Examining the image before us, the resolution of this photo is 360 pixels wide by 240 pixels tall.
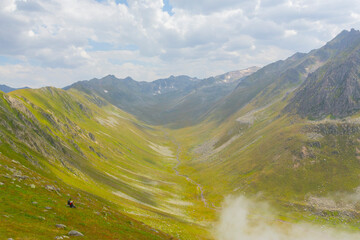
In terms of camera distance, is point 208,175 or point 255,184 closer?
point 255,184

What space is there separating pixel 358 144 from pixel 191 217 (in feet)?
340

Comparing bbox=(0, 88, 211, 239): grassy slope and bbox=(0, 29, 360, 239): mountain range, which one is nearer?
bbox=(0, 29, 360, 239): mountain range

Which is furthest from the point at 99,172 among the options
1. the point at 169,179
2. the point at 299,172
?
the point at 299,172

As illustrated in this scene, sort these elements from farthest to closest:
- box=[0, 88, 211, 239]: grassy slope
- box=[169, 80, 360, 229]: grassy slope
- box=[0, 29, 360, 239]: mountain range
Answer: box=[169, 80, 360, 229]: grassy slope, box=[0, 88, 211, 239]: grassy slope, box=[0, 29, 360, 239]: mountain range

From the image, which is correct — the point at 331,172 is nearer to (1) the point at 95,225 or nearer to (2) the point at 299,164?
(2) the point at 299,164

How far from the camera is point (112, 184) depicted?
10850cm

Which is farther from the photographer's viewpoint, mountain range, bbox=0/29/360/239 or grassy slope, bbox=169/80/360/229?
grassy slope, bbox=169/80/360/229

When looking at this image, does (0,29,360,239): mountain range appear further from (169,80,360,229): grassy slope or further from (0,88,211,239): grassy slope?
(0,88,211,239): grassy slope

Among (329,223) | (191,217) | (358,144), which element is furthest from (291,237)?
(358,144)

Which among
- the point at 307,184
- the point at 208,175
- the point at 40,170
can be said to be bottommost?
the point at 208,175

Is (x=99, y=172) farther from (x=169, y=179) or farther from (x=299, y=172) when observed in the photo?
(x=299, y=172)

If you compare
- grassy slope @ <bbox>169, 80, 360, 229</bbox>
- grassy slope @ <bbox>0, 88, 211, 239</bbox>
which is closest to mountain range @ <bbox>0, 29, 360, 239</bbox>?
grassy slope @ <bbox>169, 80, 360, 229</bbox>

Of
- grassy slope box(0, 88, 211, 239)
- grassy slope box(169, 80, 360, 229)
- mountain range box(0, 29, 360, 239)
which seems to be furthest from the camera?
grassy slope box(169, 80, 360, 229)

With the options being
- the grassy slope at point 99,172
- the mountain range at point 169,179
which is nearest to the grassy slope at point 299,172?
the mountain range at point 169,179
